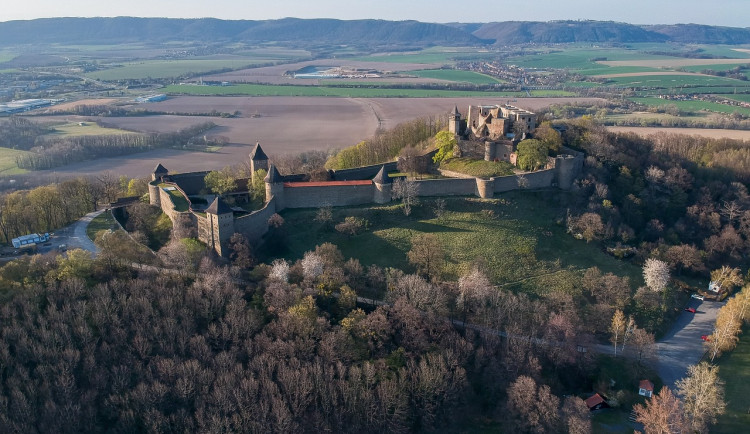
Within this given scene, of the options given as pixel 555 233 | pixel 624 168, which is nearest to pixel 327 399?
pixel 555 233

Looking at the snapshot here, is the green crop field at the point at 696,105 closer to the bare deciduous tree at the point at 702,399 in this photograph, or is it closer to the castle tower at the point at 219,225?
the bare deciduous tree at the point at 702,399

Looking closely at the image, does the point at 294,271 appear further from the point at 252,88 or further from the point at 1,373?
the point at 252,88

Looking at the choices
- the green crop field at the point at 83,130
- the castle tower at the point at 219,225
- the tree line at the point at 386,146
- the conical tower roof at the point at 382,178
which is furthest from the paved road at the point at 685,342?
the green crop field at the point at 83,130

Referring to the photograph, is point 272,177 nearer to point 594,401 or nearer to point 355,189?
point 355,189

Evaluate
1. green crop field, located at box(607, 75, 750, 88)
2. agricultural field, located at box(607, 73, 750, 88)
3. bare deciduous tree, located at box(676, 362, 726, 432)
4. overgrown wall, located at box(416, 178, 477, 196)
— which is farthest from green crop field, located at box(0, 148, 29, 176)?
agricultural field, located at box(607, 73, 750, 88)

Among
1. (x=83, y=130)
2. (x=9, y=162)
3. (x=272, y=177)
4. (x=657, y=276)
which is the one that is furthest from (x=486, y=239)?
(x=83, y=130)

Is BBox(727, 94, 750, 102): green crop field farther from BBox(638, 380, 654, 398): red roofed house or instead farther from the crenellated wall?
BBox(638, 380, 654, 398): red roofed house
